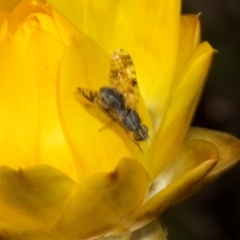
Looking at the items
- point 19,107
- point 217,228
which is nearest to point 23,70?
point 19,107

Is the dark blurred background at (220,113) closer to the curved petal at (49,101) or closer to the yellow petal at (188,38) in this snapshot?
the yellow petal at (188,38)

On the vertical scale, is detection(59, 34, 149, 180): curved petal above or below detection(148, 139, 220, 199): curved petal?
above

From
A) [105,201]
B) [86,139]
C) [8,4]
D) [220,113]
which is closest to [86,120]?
[86,139]

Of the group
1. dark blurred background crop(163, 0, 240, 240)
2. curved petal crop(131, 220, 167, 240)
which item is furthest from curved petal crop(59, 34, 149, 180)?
dark blurred background crop(163, 0, 240, 240)

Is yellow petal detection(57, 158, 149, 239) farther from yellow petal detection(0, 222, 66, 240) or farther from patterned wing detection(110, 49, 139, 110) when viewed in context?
patterned wing detection(110, 49, 139, 110)

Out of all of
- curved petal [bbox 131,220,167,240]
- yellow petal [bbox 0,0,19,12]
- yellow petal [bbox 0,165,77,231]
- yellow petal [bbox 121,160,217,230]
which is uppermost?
yellow petal [bbox 0,0,19,12]

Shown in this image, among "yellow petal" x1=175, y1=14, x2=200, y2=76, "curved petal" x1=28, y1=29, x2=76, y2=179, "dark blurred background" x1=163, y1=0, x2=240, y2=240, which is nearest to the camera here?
"curved petal" x1=28, y1=29, x2=76, y2=179

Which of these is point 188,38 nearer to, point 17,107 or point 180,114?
point 180,114
